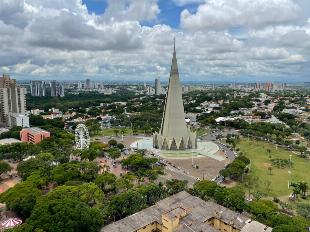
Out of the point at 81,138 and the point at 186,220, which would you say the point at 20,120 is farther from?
the point at 186,220

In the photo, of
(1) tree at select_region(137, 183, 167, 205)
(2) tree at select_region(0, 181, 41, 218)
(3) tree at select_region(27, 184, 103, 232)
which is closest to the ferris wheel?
(2) tree at select_region(0, 181, 41, 218)

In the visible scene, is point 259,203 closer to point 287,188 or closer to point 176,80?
point 287,188

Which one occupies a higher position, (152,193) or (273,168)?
(152,193)

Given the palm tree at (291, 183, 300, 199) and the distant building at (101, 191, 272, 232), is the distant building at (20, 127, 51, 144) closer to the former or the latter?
the distant building at (101, 191, 272, 232)

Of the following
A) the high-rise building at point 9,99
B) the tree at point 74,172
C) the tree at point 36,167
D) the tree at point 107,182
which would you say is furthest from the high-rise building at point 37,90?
the tree at point 107,182

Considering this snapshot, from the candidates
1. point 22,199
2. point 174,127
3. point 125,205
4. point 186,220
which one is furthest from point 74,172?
point 174,127

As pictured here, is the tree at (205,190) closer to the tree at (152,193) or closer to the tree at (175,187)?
the tree at (175,187)
